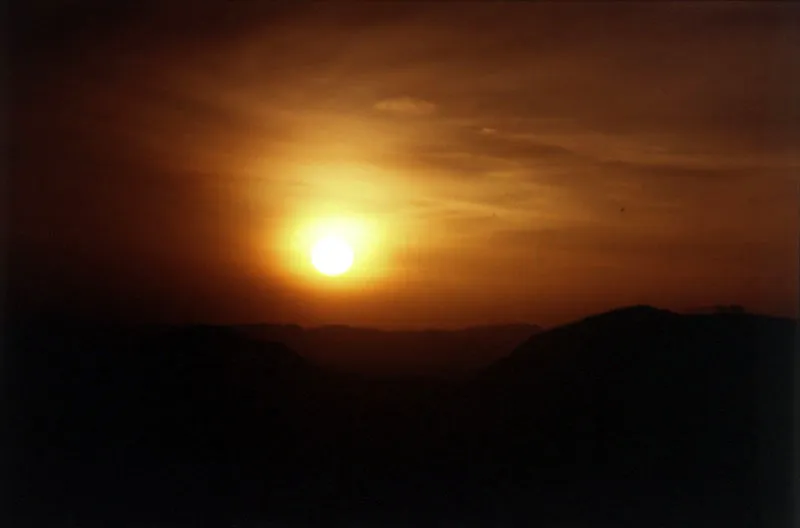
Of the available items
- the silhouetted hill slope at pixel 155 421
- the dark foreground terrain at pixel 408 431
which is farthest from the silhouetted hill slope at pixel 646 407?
the silhouetted hill slope at pixel 155 421

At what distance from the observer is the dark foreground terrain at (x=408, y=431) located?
1.56 meters

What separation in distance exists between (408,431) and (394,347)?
0.19m

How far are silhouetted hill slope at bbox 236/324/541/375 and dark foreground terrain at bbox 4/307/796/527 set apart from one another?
3cm

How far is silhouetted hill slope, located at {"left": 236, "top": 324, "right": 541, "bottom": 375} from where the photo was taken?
1564 millimetres

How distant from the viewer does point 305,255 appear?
157cm

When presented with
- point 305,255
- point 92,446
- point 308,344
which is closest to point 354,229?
point 305,255

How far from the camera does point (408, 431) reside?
1.57 m

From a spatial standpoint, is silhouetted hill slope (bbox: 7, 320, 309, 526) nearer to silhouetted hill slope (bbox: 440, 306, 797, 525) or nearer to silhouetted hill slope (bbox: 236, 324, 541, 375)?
silhouetted hill slope (bbox: 236, 324, 541, 375)

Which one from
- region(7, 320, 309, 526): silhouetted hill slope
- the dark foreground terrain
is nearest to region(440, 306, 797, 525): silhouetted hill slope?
the dark foreground terrain

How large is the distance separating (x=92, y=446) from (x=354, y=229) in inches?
30.2

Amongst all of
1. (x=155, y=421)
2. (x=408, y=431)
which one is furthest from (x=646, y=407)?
(x=155, y=421)

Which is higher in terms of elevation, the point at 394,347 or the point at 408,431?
the point at 394,347

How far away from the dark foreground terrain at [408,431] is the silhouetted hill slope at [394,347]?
29mm

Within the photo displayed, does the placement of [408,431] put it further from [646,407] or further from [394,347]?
[646,407]
